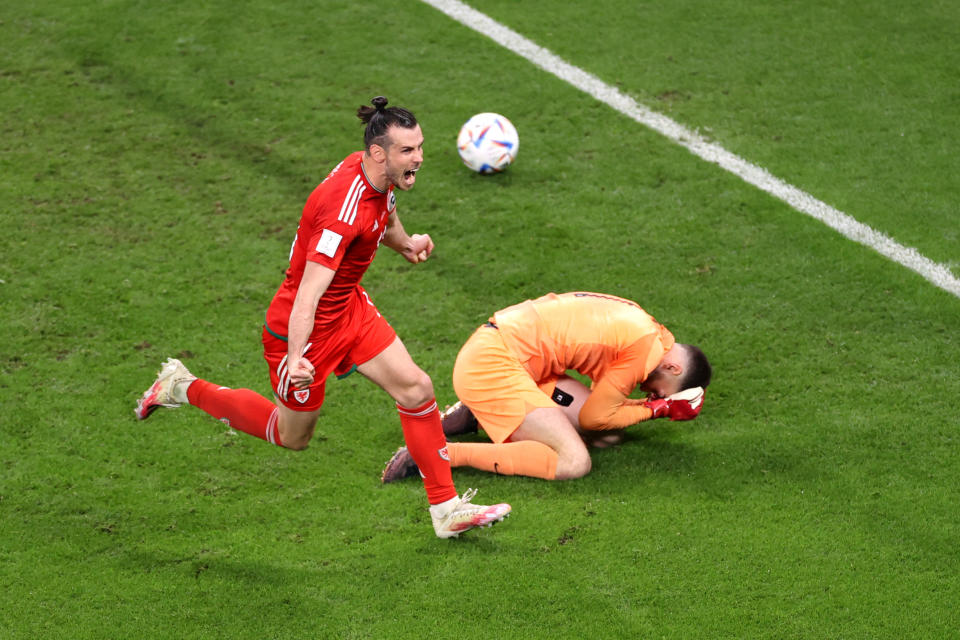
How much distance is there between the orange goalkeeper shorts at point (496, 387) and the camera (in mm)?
4934

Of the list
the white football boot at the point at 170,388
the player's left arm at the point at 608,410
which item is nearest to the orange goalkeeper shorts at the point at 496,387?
the player's left arm at the point at 608,410

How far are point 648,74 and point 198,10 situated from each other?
12.7 feet

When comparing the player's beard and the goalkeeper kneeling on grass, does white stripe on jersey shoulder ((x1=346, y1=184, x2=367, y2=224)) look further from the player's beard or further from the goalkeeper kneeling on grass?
the goalkeeper kneeling on grass

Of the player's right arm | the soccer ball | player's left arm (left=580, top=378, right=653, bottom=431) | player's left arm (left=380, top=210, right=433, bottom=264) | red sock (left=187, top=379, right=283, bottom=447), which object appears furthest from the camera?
the soccer ball

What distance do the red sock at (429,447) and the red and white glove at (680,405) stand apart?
3.81 ft

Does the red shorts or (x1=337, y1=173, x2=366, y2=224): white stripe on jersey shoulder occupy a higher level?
(x1=337, y1=173, x2=366, y2=224): white stripe on jersey shoulder

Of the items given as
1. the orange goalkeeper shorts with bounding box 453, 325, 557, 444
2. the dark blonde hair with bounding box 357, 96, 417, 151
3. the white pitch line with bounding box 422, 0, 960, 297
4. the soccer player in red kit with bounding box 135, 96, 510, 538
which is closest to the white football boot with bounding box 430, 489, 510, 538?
the soccer player in red kit with bounding box 135, 96, 510, 538

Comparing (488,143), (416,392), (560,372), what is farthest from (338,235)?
(488,143)

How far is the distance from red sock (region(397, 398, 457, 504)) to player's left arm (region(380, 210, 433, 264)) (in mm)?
663

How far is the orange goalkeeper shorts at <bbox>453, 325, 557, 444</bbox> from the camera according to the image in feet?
16.2

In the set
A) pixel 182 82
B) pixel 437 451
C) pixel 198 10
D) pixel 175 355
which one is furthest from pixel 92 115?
pixel 437 451

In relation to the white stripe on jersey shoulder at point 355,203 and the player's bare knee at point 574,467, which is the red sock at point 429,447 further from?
the white stripe on jersey shoulder at point 355,203

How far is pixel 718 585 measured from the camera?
160 inches

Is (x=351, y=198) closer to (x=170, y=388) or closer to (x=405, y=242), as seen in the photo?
(x=405, y=242)
